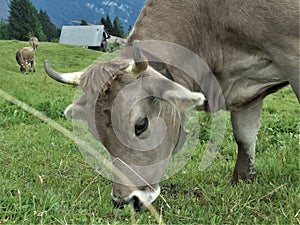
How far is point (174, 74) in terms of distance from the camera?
3867 mm

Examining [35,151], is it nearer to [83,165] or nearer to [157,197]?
[83,165]

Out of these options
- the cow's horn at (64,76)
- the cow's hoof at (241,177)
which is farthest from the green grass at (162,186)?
the cow's horn at (64,76)

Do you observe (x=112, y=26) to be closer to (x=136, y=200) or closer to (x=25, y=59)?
(x=25, y=59)

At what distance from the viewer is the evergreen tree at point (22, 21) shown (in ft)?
208

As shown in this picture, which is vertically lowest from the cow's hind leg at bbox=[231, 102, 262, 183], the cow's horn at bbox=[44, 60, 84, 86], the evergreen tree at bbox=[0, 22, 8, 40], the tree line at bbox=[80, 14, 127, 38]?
the tree line at bbox=[80, 14, 127, 38]

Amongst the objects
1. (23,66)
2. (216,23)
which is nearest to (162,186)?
(216,23)

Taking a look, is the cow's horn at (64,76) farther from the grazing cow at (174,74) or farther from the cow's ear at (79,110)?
the cow's ear at (79,110)

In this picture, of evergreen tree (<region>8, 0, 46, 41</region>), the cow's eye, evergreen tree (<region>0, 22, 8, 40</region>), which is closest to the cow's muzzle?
the cow's eye

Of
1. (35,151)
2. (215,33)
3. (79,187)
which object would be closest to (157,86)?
(215,33)

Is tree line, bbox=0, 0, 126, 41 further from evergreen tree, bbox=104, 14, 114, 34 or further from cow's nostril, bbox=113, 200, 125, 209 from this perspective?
cow's nostril, bbox=113, 200, 125, 209

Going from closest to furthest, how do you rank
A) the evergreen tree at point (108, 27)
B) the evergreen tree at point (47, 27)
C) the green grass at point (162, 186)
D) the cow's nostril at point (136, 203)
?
the green grass at point (162, 186), the cow's nostril at point (136, 203), the evergreen tree at point (108, 27), the evergreen tree at point (47, 27)

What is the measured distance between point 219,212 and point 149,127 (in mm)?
836

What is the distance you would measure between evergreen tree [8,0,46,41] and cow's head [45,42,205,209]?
197ft

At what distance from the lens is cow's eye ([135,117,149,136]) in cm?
343
